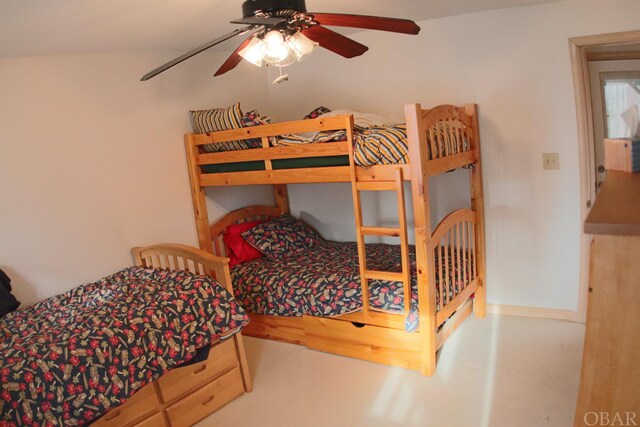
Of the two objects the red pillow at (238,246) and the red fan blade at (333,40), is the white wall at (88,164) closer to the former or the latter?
the red pillow at (238,246)

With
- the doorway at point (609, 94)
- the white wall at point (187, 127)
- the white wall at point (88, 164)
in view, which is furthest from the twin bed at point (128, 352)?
the doorway at point (609, 94)

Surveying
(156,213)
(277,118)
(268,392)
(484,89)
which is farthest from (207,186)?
(484,89)

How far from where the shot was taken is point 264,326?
326 cm

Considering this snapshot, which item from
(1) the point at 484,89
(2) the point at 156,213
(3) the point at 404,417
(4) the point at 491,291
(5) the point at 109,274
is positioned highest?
(1) the point at 484,89

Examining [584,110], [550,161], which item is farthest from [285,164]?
[584,110]

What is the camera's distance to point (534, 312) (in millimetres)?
3223

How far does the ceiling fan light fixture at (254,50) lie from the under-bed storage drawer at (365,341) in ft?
5.46

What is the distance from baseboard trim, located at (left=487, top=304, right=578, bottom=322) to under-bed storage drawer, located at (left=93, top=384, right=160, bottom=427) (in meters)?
2.37

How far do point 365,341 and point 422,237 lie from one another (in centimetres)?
78

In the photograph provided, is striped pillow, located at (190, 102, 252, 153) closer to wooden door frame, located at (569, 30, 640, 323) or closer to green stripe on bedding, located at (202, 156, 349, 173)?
green stripe on bedding, located at (202, 156, 349, 173)

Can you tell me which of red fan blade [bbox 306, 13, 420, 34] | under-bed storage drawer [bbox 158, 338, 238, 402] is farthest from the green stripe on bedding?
under-bed storage drawer [bbox 158, 338, 238, 402]

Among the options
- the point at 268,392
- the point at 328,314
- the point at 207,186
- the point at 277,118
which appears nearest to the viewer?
the point at 268,392

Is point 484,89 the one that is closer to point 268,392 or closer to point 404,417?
point 404,417

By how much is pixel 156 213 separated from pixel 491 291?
8.10ft
